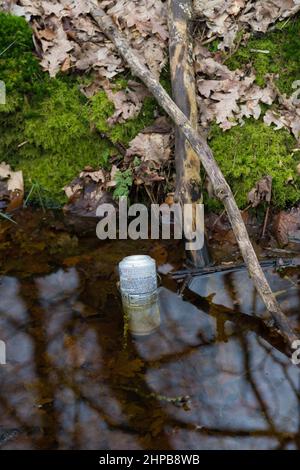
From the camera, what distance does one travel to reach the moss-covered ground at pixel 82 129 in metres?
4.96

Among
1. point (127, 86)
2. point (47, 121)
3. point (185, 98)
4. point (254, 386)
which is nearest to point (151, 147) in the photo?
point (185, 98)

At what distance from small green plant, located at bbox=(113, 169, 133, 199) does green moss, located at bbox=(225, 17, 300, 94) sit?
1.56 meters

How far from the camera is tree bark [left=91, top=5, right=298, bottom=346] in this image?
3.65 m

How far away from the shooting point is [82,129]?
5270 millimetres

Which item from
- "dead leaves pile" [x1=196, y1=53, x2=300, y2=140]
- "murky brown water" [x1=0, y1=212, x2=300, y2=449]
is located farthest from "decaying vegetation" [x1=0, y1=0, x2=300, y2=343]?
"murky brown water" [x1=0, y1=212, x2=300, y2=449]

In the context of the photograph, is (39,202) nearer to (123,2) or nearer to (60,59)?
(60,59)

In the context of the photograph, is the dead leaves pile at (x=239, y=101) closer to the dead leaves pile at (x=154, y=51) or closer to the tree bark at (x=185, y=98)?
the dead leaves pile at (x=154, y=51)

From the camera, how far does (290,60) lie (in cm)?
521

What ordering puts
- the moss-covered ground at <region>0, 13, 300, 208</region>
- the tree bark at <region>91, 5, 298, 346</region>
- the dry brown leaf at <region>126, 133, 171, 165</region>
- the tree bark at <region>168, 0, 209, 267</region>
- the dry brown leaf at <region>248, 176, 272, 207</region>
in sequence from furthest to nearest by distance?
the dry brown leaf at <region>126, 133, 171, 165</region> < the moss-covered ground at <region>0, 13, 300, 208</region> < the dry brown leaf at <region>248, 176, 272, 207</region> < the tree bark at <region>168, 0, 209, 267</region> < the tree bark at <region>91, 5, 298, 346</region>

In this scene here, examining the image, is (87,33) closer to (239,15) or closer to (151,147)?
(151,147)

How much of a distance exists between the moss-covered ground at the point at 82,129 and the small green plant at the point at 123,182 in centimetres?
26

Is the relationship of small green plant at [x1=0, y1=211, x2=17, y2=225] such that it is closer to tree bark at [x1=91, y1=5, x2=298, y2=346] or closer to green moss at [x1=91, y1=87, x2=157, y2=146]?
green moss at [x1=91, y1=87, x2=157, y2=146]

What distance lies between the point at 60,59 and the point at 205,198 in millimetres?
2122

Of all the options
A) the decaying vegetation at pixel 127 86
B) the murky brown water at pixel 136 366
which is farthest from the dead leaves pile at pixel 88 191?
the murky brown water at pixel 136 366
